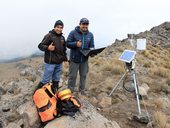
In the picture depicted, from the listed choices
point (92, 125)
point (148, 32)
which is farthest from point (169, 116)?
point (148, 32)

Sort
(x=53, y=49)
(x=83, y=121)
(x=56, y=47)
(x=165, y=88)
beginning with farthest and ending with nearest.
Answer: (x=165, y=88), (x=56, y=47), (x=53, y=49), (x=83, y=121)

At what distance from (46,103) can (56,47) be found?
156cm

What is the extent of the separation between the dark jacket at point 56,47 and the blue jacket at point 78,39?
481 millimetres

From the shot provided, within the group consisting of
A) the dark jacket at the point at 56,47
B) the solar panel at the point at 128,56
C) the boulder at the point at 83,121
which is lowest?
the boulder at the point at 83,121

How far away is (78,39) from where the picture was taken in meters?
8.61

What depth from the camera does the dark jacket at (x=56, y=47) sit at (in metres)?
7.87

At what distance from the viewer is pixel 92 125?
686 cm

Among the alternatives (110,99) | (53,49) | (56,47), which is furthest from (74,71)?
(110,99)

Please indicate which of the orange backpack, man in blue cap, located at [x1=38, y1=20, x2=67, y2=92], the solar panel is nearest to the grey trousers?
man in blue cap, located at [x1=38, y1=20, x2=67, y2=92]

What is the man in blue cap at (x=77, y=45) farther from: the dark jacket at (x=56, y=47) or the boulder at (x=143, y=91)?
the boulder at (x=143, y=91)

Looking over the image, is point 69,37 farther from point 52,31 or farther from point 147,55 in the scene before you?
point 147,55

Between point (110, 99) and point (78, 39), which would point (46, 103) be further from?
point (110, 99)

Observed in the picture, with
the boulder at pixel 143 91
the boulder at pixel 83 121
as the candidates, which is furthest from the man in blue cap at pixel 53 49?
the boulder at pixel 143 91

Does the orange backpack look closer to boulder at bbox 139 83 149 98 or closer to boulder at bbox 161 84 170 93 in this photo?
boulder at bbox 139 83 149 98
